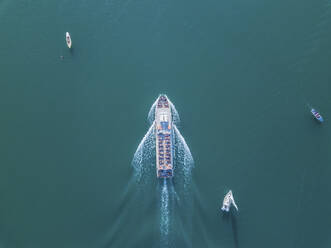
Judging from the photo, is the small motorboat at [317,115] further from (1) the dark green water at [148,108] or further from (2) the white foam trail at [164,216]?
(2) the white foam trail at [164,216]

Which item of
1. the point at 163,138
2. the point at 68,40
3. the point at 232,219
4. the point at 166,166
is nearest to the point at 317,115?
the point at 232,219

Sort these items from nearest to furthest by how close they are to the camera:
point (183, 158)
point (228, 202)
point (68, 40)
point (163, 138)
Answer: point (228, 202) → point (183, 158) → point (163, 138) → point (68, 40)

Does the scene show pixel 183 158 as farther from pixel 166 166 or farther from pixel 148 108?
pixel 148 108

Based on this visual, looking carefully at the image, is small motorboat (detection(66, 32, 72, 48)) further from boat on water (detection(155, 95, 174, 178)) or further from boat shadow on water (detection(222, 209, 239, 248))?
boat shadow on water (detection(222, 209, 239, 248))

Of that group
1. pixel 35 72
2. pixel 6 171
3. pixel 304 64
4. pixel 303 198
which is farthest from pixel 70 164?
pixel 304 64

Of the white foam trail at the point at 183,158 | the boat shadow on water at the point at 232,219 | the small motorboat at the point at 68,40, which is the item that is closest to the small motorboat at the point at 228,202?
the boat shadow on water at the point at 232,219

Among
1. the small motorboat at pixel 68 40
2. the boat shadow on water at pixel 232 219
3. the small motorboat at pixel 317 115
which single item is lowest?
the boat shadow on water at pixel 232 219

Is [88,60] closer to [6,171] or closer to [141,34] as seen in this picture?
[141,34]
